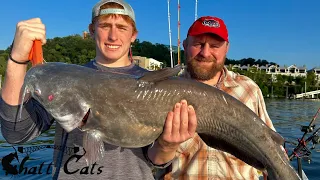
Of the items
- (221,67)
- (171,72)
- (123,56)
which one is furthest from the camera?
(221,67)

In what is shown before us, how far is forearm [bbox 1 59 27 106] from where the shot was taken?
2.48 metres

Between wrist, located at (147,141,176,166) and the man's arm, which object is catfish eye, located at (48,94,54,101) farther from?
wrist, located at (147,141,176,166)

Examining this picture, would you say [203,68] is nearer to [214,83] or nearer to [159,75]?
[214,83]

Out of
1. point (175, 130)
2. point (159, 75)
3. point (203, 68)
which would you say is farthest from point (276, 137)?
point (203, 68)

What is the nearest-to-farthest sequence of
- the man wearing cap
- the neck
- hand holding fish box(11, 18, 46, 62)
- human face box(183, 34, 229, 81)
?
hand holding fish box(11, 18, 46, 62)
the man wearing cap
human face box(183, 34, 229, 81)
the neck

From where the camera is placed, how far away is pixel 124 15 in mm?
2990

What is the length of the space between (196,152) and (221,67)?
116cm

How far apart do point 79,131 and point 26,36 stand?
992 millimetres

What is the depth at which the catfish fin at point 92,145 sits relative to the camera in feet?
7.94

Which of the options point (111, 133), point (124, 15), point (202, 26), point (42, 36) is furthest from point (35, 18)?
point (202, 26)

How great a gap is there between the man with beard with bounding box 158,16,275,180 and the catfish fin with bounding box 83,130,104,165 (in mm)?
1658

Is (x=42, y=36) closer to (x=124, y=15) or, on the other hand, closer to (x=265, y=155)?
(x=124, y=15)

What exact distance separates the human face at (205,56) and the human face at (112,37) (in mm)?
1241

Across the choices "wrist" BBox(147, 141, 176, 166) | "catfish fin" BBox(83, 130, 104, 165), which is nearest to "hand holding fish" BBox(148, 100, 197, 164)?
"wrist" BBox(147, 141, 176, 166)
